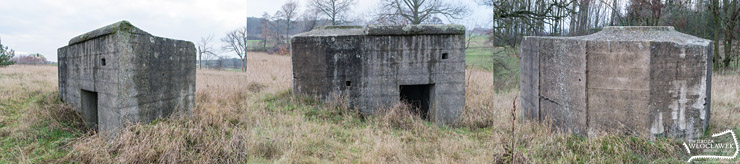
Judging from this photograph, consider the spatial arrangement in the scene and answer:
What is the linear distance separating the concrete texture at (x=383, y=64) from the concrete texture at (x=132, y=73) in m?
1.87

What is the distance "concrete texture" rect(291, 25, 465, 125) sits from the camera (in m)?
6.60

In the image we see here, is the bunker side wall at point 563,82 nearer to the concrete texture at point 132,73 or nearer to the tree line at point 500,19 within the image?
the tree line at point 500,19

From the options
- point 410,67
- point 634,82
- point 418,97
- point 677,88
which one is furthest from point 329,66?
point 677,88

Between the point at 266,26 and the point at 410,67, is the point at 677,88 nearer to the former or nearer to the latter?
the point at 410,67

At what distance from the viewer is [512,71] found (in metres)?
5.35

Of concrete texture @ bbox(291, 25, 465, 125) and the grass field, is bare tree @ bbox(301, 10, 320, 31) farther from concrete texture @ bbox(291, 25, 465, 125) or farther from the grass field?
the grass field

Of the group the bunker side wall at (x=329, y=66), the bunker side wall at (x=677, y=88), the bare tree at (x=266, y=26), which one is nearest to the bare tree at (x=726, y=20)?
the bunker side wall at (x=677, y=88)

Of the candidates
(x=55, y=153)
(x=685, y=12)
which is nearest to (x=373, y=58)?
(x=55, y=153)

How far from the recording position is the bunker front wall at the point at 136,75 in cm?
501

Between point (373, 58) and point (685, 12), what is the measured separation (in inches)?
410

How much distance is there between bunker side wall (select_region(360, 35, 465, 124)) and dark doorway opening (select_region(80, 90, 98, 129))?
4.38 m

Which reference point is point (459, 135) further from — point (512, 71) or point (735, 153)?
point (735, 153)

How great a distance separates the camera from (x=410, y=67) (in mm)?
6785

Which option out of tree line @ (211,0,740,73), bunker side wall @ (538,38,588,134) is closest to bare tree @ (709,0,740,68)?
tree line @ (211,0,740,73)
